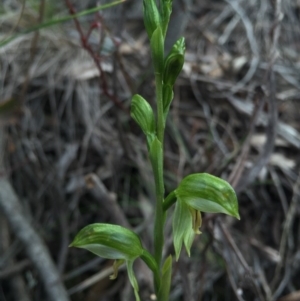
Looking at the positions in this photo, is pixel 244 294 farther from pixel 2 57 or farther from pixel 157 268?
pixel 2 57

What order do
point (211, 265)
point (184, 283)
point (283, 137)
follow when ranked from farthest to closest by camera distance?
point (283, 137), point (211, 265), point (184, 283)

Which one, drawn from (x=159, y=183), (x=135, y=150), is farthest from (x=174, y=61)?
(x=135, y=150)

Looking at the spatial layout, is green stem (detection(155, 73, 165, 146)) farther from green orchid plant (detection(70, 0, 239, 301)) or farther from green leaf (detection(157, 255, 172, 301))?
green leaf (detection(157, 255, 172, 301))

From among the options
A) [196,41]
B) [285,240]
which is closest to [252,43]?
[196,41]

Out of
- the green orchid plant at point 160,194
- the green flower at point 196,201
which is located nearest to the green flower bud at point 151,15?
the green orchid plant at point 160,194

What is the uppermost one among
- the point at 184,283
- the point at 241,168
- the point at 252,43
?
the point at 252,43

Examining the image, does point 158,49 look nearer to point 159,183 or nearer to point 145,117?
point 145,117
